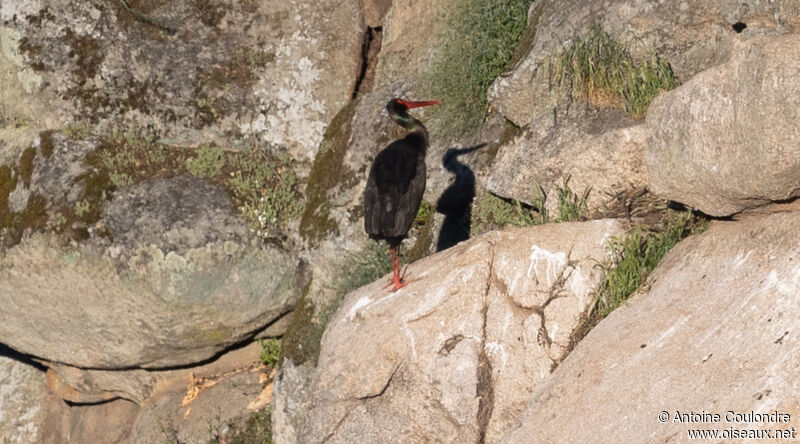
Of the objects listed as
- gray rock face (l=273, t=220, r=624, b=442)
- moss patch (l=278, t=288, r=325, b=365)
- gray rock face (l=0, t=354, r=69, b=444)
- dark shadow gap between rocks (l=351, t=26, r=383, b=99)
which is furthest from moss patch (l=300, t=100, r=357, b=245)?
gray rock face (l=0, t=354, r=69, b=444)

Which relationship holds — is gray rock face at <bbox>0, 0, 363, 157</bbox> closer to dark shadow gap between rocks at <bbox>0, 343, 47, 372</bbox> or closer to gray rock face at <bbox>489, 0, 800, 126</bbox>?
gray rock face at <bbox>489, 0, 800, 126</bbox>

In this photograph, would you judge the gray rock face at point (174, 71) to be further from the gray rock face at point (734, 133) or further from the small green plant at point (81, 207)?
the gray rock face at point (734, 133)

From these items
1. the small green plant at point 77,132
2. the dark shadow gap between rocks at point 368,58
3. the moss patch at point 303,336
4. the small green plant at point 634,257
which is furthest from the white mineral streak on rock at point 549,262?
the small green plant at point 77,132

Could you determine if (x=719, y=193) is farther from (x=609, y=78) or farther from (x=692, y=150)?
(x=609, y=78)

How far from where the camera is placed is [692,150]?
6031 millimetres

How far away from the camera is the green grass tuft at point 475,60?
9383mm

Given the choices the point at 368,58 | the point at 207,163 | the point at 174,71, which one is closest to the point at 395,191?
the point at 207,163

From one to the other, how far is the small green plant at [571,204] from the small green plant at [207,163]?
4.57m

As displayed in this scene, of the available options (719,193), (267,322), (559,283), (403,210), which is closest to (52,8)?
(267,322)

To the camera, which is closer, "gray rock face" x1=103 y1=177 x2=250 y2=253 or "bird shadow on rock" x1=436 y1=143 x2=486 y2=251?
"bird shadow on rock" x1=436 y1=143 x2=486 y2=251

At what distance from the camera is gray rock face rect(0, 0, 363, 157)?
10867 mm

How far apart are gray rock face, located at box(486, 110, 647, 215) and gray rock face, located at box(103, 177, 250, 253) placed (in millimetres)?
3301

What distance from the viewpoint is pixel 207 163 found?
10602mm

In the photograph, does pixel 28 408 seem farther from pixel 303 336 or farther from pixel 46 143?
pixel 303 336
